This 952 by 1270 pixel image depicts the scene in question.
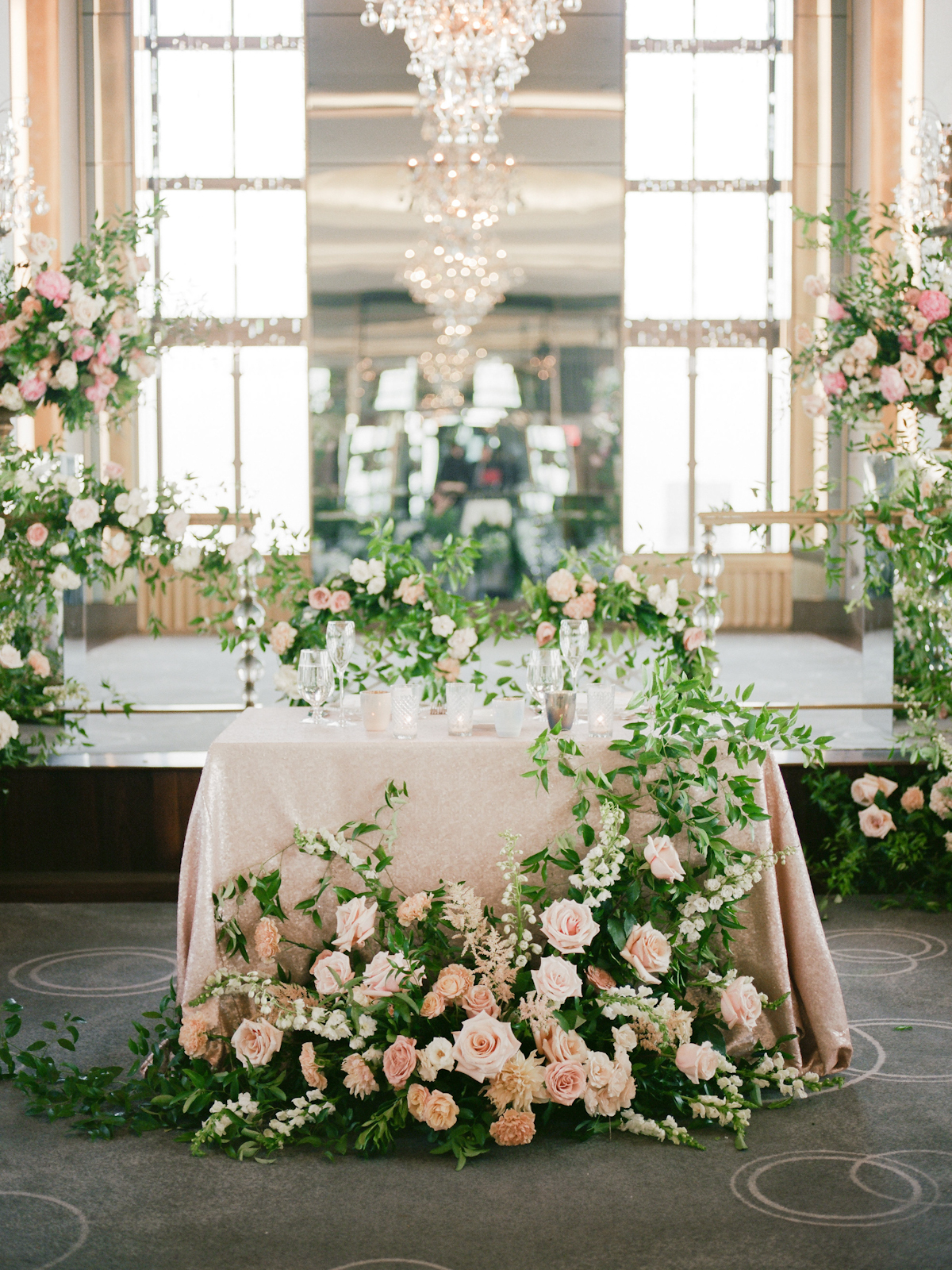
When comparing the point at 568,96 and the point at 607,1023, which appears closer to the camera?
the point at 607,1023

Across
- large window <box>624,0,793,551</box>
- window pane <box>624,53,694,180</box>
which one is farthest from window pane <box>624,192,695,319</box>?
window pane <box>624,53,694,180</box>

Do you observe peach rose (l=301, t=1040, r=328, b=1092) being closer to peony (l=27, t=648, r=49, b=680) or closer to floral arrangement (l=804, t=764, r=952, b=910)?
floral arrangement (l=804, t=764, r=952, b=910)

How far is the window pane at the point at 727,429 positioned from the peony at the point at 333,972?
28.9 ft

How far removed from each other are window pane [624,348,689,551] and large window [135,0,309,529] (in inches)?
109

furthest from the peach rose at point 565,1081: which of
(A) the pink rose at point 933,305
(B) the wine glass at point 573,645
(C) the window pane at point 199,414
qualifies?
(C) the window pane at point 199,414

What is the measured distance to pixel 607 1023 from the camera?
2699 mm

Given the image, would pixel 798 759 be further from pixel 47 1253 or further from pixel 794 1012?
pixel 47 1253

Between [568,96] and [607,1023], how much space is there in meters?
9.22

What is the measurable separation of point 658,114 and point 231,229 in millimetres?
3771

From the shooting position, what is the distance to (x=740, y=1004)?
264cm

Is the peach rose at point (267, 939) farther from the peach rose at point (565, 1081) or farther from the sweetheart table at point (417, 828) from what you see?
the peach rose at point (565, 1081)

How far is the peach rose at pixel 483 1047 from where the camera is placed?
2459 millimetres

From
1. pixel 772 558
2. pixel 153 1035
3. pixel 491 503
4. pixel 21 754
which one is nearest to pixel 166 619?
pixel 491 503

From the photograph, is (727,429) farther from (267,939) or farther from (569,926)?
(267,939)
